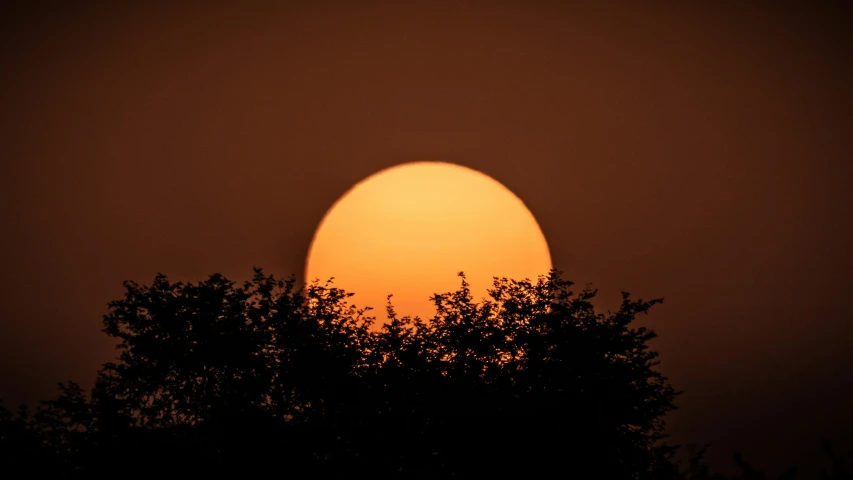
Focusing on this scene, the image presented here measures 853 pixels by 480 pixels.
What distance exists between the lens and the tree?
1147 inches

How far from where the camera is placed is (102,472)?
95.7 feet

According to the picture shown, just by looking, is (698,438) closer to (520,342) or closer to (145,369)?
(520,342)

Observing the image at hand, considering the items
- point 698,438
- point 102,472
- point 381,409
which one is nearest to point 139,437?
point 102,472

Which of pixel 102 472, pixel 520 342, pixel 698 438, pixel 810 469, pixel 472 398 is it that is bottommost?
pixel 810 469

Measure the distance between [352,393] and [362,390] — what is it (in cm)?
40

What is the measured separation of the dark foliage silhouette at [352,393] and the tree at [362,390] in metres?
0.06

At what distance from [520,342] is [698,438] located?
102ft

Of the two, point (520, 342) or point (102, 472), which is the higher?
point (520, 342)

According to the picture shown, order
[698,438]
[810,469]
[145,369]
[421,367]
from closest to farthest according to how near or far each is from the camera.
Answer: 1. [810,469]
2. [421,367]
3. [145,369]
4. [698,438]

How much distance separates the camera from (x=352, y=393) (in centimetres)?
3056

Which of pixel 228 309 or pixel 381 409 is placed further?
pixel 228 309

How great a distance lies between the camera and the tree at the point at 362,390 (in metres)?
29.1

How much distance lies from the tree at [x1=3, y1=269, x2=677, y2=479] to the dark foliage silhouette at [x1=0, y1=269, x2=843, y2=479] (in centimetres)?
6

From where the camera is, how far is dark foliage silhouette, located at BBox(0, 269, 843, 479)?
2909 centimetres
